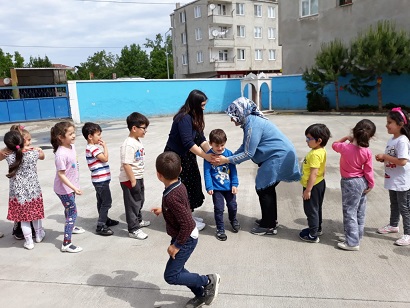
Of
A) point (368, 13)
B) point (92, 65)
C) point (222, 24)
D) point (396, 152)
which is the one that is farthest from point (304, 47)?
point (92, 65)

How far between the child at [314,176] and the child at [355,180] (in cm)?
22

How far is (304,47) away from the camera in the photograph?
950 inches

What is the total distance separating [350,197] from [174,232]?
1.97 m

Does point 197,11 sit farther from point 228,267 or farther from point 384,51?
point 228,267

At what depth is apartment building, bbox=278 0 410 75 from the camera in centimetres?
1938

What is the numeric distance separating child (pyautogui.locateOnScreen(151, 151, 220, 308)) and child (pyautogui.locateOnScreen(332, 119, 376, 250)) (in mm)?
1748

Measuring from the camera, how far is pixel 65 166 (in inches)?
149

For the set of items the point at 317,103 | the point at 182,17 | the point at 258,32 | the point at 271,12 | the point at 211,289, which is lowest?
the point at 211,289

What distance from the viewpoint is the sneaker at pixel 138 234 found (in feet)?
13.4

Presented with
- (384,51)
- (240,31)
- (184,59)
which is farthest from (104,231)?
(184,59)

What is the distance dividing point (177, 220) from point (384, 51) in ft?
57.6

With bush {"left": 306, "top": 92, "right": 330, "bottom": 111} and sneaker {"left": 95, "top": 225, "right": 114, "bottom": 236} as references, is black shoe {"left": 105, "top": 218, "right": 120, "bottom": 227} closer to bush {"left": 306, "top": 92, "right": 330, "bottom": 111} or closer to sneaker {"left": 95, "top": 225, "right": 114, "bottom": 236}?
sneaker {"left": 95, "top": 225, "right": 114, "bottom": 236}

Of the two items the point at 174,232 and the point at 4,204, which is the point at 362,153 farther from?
the point at 4,204

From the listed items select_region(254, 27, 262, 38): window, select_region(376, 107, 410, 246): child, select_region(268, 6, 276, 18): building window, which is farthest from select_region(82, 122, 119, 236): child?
select_region(268, 6, 276, 18): building window
